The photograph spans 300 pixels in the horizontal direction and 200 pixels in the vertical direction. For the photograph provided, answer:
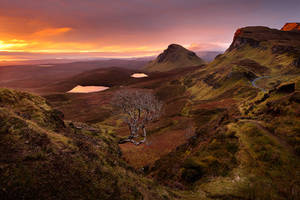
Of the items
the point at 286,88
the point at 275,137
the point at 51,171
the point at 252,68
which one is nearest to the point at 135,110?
the point at 275,137

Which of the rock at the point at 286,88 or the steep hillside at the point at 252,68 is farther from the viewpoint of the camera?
the steep hillside at the point at 252,68

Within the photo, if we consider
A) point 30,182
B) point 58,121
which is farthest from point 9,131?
point 58,121

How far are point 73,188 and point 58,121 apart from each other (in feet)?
52.5

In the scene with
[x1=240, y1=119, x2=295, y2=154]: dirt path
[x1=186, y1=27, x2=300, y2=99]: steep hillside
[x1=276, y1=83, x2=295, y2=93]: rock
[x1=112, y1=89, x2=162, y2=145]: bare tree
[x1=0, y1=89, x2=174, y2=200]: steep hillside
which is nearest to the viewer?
[x1=0, y1=89, x2=174, y2=200]: steep hillside

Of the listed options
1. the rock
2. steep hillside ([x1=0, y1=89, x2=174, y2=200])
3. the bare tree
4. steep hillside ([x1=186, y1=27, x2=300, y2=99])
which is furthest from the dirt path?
steep hillside ([x1=186, y1=27, x2=300, y2=99])

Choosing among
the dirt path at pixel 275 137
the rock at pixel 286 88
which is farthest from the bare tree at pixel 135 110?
the rock at pixel 286 88

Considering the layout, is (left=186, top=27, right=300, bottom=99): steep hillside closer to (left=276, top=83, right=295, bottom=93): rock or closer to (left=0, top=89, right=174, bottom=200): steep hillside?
(left=276, top=83, right=295, bottom=93): rock

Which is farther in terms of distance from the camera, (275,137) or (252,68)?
(252,68)

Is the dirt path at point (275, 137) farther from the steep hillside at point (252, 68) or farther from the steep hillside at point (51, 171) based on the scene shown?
the steep hillside at point (252, 68)

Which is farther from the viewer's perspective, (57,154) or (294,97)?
(294,97)

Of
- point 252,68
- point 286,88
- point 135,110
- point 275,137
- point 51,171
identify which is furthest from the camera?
point 252,68

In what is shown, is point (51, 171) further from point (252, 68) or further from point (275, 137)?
point (252, 68)

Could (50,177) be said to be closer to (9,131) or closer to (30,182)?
(30,182)

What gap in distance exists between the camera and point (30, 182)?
7945 millimetres
